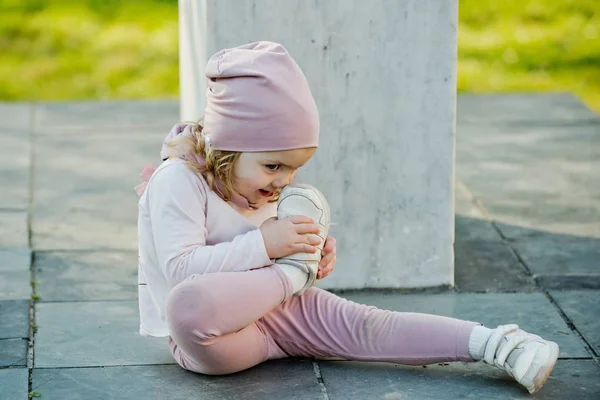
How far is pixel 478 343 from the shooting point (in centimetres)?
337

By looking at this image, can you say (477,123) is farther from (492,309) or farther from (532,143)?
(492,309)

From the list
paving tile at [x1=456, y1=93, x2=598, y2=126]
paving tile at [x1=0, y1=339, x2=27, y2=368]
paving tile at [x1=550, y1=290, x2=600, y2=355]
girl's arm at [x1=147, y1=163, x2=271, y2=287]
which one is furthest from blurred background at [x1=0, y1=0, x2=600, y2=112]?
girl's arm at [x1=147, y1=163, x2=271, y2=287]

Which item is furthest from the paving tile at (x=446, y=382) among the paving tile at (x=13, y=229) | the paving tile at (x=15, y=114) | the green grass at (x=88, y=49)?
the green grass at (x=88, y=49)

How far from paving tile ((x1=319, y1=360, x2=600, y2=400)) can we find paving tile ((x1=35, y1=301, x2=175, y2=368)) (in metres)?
0.59

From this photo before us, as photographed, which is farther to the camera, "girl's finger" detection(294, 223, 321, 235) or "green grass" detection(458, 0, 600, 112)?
"green grass" detection(458, 0, 600, 112)

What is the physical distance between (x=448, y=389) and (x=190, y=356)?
80 centimetres

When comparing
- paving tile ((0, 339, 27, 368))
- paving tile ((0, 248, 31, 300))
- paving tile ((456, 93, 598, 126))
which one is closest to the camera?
paving tile ((0, 339, 27, 368))

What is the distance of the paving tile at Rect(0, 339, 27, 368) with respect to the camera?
354 cm

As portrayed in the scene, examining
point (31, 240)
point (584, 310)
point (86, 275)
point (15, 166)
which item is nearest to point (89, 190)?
point (15, 166)

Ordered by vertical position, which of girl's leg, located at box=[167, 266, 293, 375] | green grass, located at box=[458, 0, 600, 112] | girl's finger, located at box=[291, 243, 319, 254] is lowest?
green grass, located at box=[458, 0, 600, 112]

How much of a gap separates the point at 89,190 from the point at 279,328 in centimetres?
238

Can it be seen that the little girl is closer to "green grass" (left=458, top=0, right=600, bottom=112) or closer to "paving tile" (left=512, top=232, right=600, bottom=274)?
"paving tile" (left=512, top=232, right=600, bottom=274)

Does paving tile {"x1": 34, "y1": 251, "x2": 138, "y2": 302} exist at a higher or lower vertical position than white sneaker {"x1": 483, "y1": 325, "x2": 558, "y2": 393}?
lower

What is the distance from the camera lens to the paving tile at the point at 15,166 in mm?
5414
